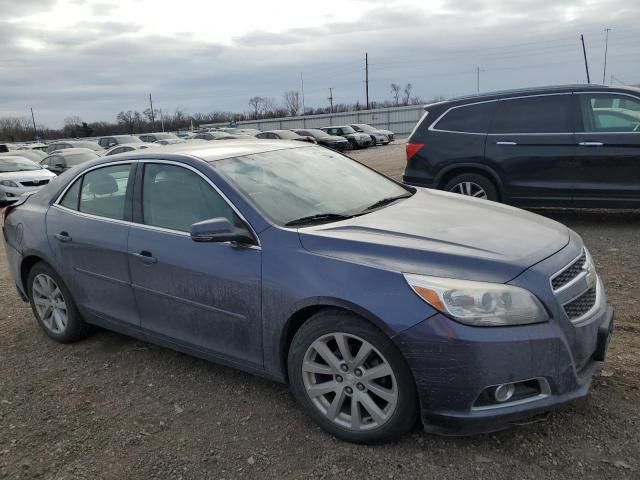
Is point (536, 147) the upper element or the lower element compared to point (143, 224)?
upper

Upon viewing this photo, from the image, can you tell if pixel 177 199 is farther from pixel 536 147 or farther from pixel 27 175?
pixel 27 175

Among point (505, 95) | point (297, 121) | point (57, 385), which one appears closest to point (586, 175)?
point (505, 95)

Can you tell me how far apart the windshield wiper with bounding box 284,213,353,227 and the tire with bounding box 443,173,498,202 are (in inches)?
179

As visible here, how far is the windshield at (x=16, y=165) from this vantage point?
16.8 m

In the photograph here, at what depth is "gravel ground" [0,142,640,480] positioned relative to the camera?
8.89 ft

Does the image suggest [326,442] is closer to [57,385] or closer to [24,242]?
[57,385]

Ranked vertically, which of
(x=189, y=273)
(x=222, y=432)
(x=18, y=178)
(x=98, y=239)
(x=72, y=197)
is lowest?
(x=222, y=432)

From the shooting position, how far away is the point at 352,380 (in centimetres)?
284

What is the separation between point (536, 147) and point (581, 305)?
15.6ft

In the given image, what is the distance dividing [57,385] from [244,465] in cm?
176

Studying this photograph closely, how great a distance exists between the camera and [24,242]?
15.0 feet

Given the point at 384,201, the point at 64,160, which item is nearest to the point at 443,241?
the point at 384,201

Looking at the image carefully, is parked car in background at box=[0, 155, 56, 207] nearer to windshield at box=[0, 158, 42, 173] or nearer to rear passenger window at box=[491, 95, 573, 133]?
windshield at box=[0, 158, 42, 173]

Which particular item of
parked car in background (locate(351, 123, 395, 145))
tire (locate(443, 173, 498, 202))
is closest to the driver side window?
tire (locate(443, 173, 498, 202))
